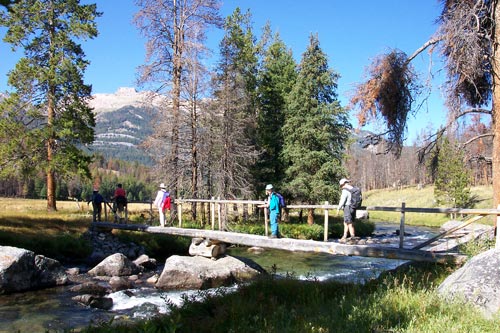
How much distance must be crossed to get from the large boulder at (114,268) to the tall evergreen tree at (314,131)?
1641 centimetres

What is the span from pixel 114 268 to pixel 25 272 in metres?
3.28

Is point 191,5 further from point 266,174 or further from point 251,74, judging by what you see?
point 266,174

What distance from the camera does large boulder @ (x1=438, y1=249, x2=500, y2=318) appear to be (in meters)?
6.10

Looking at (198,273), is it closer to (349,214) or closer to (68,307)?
(68,307)

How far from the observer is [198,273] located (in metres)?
14.3

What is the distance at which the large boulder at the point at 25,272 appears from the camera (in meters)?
13.1

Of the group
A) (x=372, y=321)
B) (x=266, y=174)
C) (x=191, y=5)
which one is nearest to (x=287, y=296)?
(x=372, y=321)

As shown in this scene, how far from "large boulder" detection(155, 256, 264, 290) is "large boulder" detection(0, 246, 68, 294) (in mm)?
3734

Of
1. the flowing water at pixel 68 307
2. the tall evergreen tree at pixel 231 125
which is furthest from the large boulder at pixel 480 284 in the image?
the tall evergreen tree at pixel 231 125

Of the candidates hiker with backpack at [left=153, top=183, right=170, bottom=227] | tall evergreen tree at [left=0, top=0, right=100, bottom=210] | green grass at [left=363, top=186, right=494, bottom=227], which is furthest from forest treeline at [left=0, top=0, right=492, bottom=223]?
green grass at [left=363, top=186, right=494, bottom=227]

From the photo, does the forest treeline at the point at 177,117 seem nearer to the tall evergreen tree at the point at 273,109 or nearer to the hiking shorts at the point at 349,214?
the tall evergreen tree at the point at 273,109

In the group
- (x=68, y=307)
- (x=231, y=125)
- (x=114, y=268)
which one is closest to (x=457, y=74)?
(x=68, y=307)

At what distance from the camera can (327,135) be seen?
3067 centimetres

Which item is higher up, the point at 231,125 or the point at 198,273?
the point at 231,125
